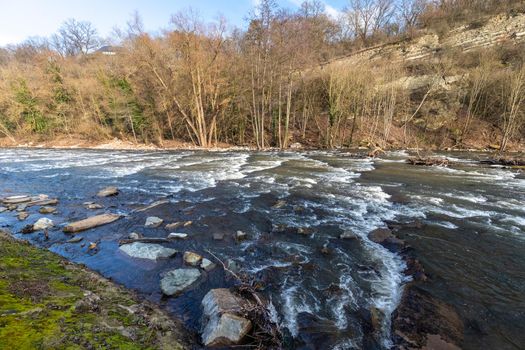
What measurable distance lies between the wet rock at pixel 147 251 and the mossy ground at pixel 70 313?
137 centimetres

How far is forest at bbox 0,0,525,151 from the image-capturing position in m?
32.4

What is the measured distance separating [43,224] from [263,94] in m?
27.7

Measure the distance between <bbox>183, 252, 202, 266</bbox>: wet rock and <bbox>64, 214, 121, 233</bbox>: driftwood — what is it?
4.35m

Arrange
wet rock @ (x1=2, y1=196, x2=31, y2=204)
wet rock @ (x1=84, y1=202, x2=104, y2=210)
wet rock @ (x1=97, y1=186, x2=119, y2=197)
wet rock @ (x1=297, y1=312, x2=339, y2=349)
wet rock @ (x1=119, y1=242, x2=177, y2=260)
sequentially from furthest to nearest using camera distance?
wet rock @ (x1=97, y1=186, x2=119, y2=197), wet rock @ (x1=2, y1=196, x2=31, y2=204), wet rock @ (x1=84, y1=202, x2=104, y2=210), wet rock @ (x1=119, y1=242, x2=177, y2=260), wet rock @ (x1=297, y1=312, x2=339, y2=349)

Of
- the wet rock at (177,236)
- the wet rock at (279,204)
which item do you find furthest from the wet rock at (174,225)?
the wet rock at (279,204)

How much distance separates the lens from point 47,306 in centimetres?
425

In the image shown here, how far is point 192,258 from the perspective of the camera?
289 inches

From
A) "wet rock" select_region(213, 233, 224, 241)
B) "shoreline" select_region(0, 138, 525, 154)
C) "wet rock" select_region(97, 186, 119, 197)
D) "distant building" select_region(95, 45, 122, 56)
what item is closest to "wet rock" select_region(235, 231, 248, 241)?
"wet rock" select_region(213, 233, 224, 241)

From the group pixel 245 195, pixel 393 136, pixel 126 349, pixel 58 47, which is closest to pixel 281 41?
pixel 393 136

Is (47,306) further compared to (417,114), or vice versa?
(417,114)

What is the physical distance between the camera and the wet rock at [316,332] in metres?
4.66

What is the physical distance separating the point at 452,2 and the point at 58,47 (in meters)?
108

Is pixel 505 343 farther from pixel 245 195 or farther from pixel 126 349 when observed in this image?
pixel 245 195

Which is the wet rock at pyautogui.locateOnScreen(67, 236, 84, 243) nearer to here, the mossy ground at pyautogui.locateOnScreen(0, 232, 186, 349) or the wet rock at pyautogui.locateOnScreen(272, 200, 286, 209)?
the mossy ground at pyautogui.locateOnScreen(0, 232, 186, 349)
